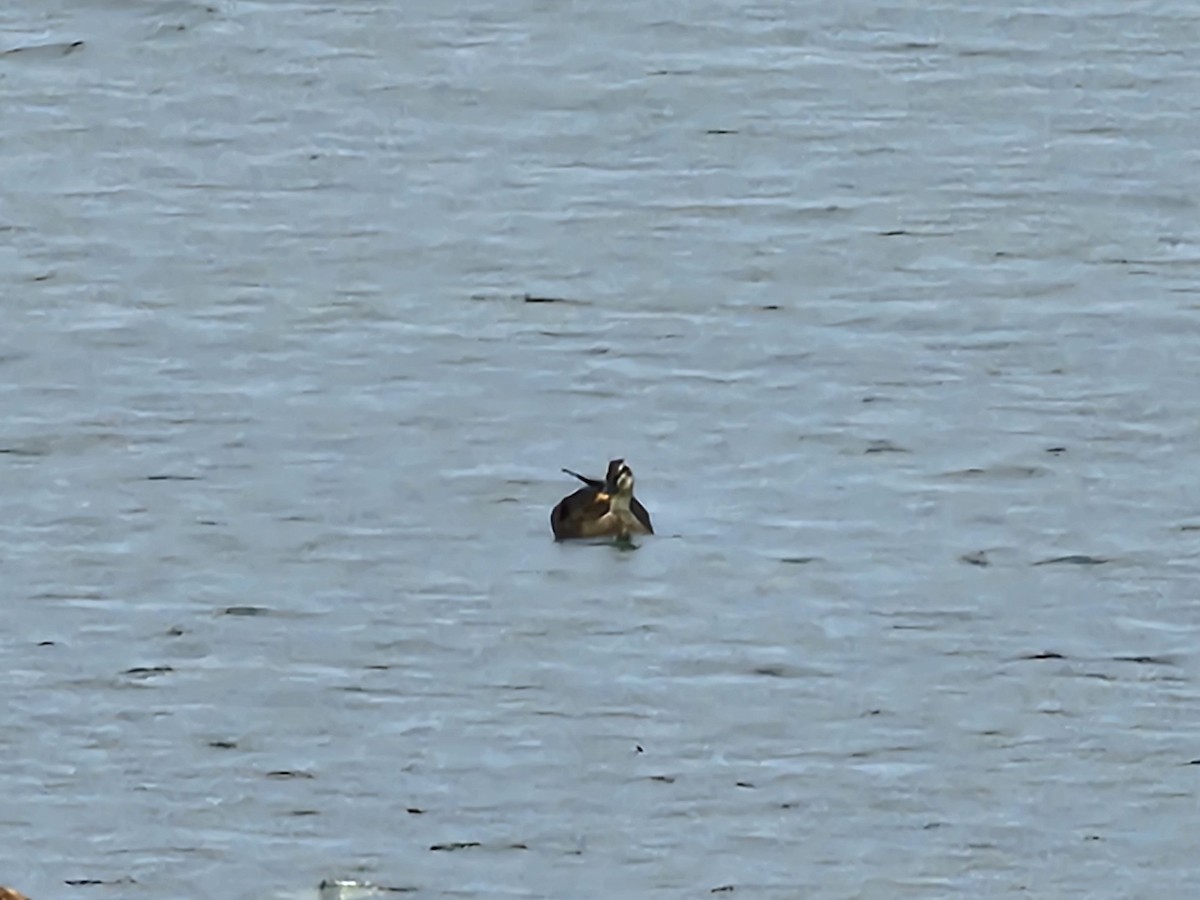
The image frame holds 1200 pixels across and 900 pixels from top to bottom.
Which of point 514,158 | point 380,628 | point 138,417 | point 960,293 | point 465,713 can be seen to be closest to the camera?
point 465,713

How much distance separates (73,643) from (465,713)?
149 centimetres

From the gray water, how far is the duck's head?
23cm

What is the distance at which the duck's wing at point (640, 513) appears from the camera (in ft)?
49.9

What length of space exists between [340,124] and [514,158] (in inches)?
47.9

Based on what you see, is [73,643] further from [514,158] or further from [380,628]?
[514,158]

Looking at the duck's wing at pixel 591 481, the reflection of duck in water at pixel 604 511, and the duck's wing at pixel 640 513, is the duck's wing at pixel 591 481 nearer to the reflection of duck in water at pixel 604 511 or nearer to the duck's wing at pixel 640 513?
the reflection of duck in water at pixel 604 511

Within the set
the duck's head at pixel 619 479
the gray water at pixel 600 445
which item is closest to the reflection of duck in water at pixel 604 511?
the duck's head at pixel 619 479

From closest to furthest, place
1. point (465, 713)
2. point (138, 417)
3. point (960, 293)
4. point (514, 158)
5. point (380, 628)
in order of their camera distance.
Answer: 1. point (465, 713)
2. point (380, 628)
3. point (138, 417)
4. point (960, 293)
5. point (514, 158)

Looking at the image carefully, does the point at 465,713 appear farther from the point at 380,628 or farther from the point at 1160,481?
the point at 1160,481

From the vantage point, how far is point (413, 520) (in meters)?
15.2

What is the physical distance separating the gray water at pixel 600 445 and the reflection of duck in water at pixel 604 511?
0.13m

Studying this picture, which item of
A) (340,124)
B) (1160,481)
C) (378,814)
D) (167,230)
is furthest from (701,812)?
(340,124)

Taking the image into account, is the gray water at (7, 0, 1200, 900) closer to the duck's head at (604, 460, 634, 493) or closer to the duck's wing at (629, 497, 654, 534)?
the duck's wing at (629, 497, 654, 534)

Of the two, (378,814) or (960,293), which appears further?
(960,293)
